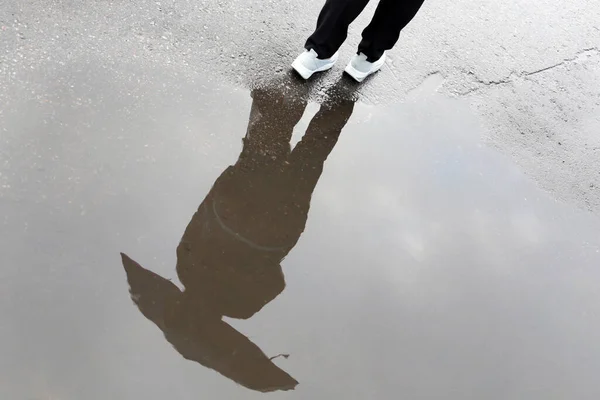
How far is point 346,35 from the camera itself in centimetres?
261

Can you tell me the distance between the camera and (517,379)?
201cm

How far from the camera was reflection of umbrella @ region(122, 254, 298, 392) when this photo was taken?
179cm

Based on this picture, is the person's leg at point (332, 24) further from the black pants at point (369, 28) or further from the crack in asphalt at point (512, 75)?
the crack in asphalt at point (512, 75)

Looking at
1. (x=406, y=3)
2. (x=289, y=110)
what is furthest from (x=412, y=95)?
(x=289, y=110)

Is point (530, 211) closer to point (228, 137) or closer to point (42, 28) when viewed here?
point (228, 137)

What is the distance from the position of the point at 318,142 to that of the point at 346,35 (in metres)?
0.56

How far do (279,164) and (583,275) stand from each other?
1422 mm

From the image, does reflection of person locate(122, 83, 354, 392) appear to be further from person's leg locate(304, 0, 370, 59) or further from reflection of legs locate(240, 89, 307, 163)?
person's leg locate(304, 0, 370, 59)

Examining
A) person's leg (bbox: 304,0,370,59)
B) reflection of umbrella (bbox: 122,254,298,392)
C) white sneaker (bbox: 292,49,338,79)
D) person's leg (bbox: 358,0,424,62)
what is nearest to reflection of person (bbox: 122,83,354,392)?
reflection of umbrella (bbox: 122,254,298,392)

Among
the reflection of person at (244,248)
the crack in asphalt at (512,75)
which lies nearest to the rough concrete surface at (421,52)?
the crack in asphalt at (512,75)

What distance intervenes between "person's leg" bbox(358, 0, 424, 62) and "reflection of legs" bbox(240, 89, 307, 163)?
42 cm

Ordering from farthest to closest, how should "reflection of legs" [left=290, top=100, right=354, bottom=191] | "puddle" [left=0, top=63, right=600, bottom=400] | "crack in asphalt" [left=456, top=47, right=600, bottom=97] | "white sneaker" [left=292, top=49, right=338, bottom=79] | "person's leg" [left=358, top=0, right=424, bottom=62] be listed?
"crack in asphalt" [left=456, top=47, right=600, bottom=97] < "white sneaker" [left=292, top=49, right=338, bottom=79] < "person's leg" [left=358, top=0, right=424, bottom=62] < "reflection of legs" [left=290, top=100, right=354, bottom=191] < "puddle" [left=0, top=63, right=600, bottom=400]

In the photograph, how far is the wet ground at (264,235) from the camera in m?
1.78

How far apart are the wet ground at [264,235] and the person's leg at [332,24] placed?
0.18m
